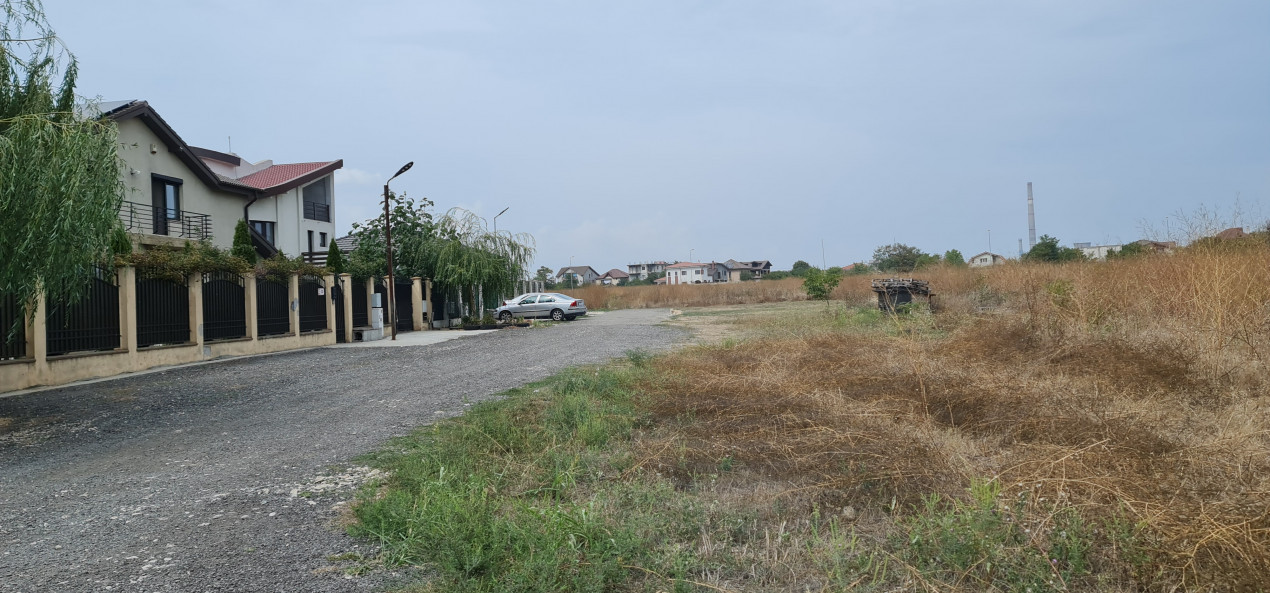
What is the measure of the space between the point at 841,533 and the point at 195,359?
545 inches

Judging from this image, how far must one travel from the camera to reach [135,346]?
12.0 metres

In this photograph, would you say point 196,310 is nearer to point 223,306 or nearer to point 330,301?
point 223,306

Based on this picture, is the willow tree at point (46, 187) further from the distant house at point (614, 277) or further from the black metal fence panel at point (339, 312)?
the distant house at point (614, 277)

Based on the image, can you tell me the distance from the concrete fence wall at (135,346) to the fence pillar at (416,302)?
580cm

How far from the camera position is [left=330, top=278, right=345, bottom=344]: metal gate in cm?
1991

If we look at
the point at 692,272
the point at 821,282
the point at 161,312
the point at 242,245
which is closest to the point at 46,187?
the point at 161,312

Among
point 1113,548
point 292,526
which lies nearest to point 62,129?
point 292,526

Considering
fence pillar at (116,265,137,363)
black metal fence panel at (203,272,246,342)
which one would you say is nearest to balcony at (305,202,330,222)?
black metal fence panel at (203,272,246,342)

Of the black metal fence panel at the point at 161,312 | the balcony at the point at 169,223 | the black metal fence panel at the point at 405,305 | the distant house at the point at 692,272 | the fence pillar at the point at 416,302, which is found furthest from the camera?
the distant house at the point at 692,272

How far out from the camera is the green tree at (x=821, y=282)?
35.4 m

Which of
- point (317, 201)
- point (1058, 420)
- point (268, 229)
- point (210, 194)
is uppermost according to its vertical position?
point (317, 201)

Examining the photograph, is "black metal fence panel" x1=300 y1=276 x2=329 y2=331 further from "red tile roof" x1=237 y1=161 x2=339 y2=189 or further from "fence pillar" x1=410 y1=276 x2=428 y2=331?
"red tile roof" x1=237 y1=161 x2=339 y2=189

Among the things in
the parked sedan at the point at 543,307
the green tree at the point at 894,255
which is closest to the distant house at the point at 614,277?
the green tree at the point at 894,255

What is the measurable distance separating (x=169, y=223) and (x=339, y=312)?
932 cm
